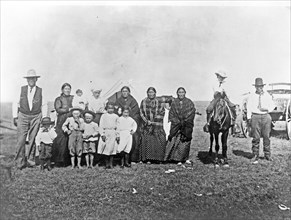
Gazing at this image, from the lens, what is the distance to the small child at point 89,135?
4145 mm

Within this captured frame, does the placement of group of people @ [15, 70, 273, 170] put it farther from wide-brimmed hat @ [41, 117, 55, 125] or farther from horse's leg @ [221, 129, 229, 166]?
horse's leg @ [221, 129, 229, 166]

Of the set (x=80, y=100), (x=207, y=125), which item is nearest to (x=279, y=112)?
(x=207, y=125)

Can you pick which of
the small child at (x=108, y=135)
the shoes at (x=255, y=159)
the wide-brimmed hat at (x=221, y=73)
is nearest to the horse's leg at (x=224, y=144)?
the shoes at (x=255, y=159)

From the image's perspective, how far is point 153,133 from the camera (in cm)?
424

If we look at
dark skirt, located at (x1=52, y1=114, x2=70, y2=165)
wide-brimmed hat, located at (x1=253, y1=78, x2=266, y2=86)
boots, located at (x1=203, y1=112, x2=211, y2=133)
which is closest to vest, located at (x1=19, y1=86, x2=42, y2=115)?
dark skirt, located at (x1=52, y1=114, x2=70, y2=165)

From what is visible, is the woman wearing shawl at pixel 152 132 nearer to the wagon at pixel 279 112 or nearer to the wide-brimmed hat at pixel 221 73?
the wide-brimmed hat at pixel 221 73

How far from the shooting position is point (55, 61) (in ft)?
13.3

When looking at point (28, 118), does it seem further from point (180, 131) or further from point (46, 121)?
point (180, 131)

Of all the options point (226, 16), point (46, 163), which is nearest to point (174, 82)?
point (226, 16)

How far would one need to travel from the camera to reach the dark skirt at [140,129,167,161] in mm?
4234

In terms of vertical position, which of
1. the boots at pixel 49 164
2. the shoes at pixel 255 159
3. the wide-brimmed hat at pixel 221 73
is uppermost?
the wide-brimmed hat at pixel 221 73

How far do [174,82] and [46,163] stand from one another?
156 cm

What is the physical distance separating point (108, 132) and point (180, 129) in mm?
755

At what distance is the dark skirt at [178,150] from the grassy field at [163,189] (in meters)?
0.07
